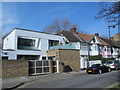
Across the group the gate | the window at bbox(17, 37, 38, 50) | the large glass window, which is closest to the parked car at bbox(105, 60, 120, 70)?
the gate

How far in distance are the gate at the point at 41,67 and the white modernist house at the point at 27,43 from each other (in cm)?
666

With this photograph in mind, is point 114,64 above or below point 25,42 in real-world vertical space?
below

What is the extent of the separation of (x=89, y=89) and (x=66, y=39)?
24.7m

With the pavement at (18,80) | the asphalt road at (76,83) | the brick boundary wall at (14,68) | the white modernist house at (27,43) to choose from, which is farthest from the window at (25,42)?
the asphalt road at (76,83)

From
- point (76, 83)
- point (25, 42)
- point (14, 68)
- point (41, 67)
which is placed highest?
point (25, 42)

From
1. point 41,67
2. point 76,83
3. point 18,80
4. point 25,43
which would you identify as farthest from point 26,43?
point 76,83

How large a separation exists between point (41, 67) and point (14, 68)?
3.87m

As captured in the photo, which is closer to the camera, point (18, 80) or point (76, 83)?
point (76, 83)

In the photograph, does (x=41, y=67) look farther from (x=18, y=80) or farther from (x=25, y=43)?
(x=25, y=43)

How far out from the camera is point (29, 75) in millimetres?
17625

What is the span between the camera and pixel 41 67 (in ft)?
62.4

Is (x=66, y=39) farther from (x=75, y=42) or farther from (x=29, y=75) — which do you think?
(x=29, y=75)

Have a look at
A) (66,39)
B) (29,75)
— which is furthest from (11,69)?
(66,39)

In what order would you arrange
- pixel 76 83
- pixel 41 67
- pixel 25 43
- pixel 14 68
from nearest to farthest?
pixel 76 83 → pixel 14 68 → pixel 41 67 → pixel 25 43
